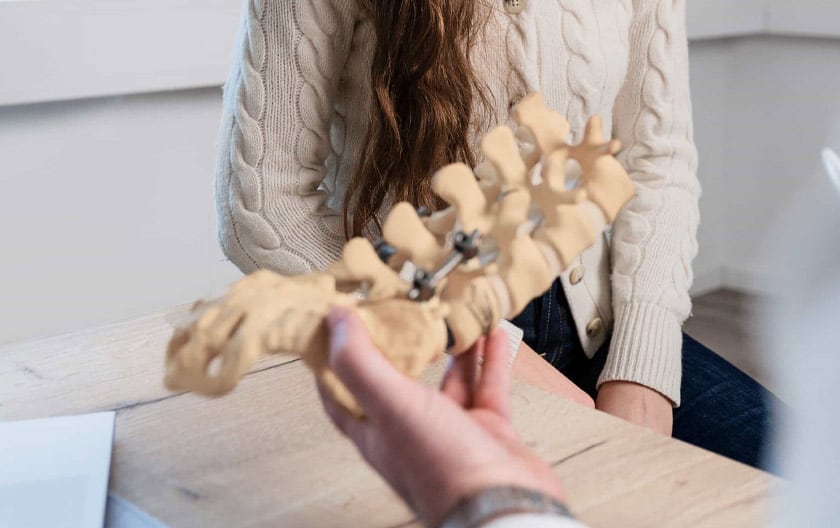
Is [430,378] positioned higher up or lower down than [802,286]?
lower down

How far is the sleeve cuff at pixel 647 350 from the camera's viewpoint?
113 centimetres

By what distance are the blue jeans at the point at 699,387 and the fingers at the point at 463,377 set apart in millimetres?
577

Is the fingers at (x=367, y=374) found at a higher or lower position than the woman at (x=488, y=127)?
higher

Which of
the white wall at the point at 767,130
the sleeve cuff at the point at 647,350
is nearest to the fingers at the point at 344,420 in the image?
the sleeve cuff at the point at 647,350

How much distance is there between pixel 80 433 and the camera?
816 mm

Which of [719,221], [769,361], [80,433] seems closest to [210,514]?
[80,433]

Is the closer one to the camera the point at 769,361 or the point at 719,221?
the point at 769,361

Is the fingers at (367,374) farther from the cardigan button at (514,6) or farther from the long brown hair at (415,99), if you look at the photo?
the cardigan button at (514,6)

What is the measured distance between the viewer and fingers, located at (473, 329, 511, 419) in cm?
58

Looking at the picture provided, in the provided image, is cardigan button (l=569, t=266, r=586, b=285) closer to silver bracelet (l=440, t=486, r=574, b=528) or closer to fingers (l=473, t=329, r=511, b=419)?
fingers (l=473, t=329, r=511, b=419)

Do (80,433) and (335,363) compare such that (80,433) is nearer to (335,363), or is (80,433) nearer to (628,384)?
(335,363)

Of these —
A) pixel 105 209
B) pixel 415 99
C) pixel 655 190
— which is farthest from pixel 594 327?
pixel 105 209

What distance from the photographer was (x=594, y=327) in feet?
4.01

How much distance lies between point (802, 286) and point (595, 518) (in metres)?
0.31
